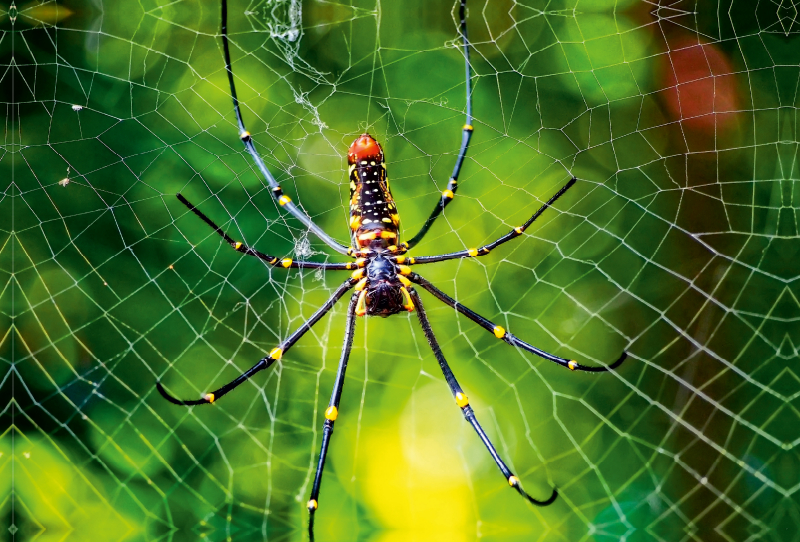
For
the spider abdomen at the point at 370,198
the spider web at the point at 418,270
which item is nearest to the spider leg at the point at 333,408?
the spider abdomen at the point at 370,198

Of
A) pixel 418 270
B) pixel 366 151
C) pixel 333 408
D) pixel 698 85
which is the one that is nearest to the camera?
pixel 366 151

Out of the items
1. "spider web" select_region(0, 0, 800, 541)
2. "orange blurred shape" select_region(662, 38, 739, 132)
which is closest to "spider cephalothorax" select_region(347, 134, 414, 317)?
"spider web" select_region(0, 0, 800, 541)

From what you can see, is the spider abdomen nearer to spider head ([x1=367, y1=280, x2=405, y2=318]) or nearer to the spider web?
spider head ([x1=367, y1=280, x2=405, y2=318])

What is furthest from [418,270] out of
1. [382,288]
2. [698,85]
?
[698,85]

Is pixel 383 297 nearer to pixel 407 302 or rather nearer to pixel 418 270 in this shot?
pixel 407 302

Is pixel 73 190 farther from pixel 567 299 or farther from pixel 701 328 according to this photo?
pixel 701 328

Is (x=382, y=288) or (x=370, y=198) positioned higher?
(x=370, y=198)
